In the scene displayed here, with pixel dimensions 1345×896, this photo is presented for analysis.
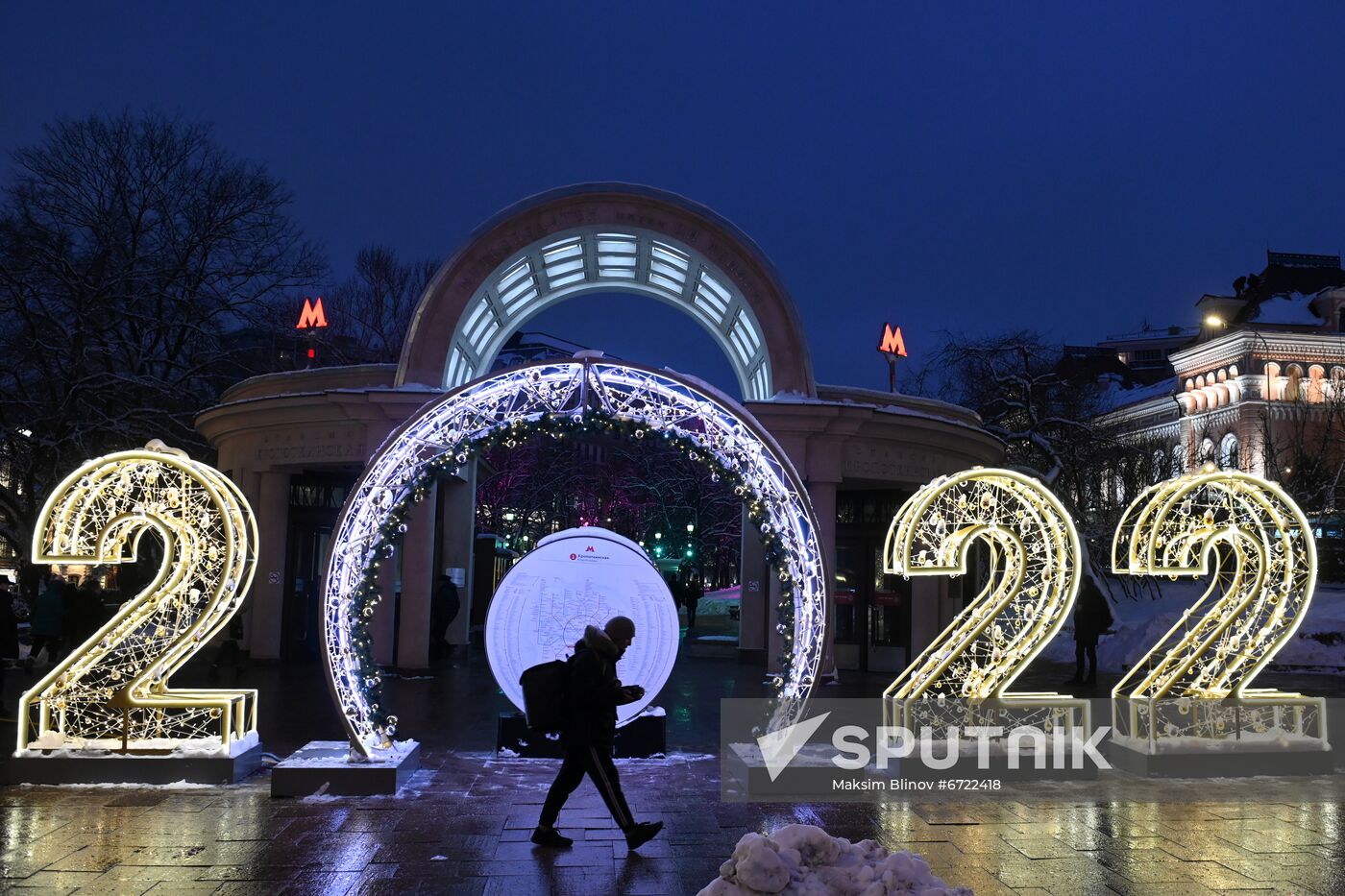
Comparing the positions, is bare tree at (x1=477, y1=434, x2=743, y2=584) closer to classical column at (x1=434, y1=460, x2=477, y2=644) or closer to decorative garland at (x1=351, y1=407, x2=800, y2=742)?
classical column at (x1=434, y1=460, x2=477, y2=644)

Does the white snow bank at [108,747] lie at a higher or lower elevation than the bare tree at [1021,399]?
lower

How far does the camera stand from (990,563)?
11.2 meters

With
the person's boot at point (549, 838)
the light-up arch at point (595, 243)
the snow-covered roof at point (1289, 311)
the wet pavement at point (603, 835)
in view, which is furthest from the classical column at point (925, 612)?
the snow-covered roof at point (1289, 311)

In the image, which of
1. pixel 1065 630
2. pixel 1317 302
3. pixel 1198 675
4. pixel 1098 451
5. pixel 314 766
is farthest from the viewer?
pixel 1317 302

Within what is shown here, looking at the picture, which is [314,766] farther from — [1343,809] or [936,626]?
[936,626]

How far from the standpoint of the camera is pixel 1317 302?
64.4 meters

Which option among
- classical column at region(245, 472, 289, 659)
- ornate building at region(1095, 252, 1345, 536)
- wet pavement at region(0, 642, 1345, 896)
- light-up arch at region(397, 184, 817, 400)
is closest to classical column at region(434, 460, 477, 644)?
classical column at region(245, 472, 289, 659)

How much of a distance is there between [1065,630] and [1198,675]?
18986 millimetres

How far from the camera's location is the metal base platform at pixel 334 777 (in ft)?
31.6

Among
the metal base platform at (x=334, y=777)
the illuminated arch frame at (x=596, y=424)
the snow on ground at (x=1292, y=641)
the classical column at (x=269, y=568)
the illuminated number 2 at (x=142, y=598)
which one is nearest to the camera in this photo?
the metal base platform at (x=334, y=777)

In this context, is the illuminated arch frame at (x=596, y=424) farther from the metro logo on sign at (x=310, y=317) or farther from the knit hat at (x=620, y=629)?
the metro logo on sign at (x=310, y=317)

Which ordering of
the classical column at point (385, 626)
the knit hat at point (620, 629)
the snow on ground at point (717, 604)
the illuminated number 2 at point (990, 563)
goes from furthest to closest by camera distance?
the snow on ground at point (717, 604)
the classical column at point (385, 626)
the illuminated number 2 at point (990, 563)
the knit hat at point (620, 629)

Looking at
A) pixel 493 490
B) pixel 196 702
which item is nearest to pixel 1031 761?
pixel 196 702

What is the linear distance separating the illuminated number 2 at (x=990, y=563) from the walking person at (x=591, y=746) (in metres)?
3.76
